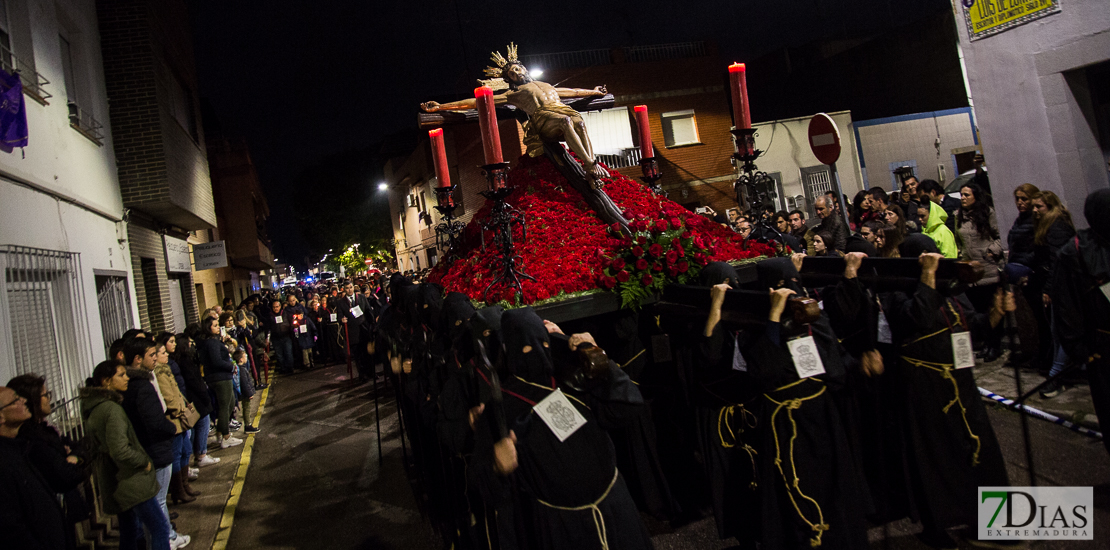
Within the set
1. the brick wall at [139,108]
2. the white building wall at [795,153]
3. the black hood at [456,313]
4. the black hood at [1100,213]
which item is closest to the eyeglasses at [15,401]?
the black hood at [456,313]

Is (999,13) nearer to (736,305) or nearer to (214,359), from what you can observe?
(736,305)

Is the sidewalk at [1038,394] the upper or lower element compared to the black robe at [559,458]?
lower

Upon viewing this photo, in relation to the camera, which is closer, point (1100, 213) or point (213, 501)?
point (1100, 213)

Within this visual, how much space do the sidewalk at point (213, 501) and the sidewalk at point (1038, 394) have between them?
7.06 metres

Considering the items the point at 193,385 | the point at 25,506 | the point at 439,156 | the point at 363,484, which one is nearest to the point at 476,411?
the point at 25,506

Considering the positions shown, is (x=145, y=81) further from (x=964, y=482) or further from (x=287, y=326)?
(x=964, y=482)

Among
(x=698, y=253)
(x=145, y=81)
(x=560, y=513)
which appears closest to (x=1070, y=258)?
(x=698, y=253)

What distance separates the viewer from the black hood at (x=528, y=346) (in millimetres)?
2920

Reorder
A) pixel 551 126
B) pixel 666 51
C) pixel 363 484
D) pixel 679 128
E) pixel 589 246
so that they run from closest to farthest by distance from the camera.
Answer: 1. pixel 589 246
2. pixel 551 126
3. pixel 363 484
4. pixel 679 128
5. pixel 666 51

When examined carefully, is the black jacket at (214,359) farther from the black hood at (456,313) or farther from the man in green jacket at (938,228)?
the man in green jacket at (938,228)

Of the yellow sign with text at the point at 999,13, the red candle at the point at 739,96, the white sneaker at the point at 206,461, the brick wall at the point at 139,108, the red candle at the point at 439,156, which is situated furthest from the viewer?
the brick wall at the point at 139,108

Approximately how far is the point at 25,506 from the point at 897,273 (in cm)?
499

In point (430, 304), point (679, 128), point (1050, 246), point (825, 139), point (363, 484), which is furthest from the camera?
point (679, 128)

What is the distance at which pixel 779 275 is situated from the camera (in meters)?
3.85
